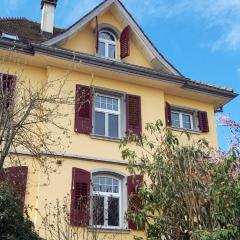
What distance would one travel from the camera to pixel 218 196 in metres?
8.95

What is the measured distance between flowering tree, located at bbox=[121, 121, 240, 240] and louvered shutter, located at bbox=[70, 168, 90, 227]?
6.51 ft

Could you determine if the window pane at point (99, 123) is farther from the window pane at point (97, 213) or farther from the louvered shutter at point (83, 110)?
the window pane at point (97, 213)

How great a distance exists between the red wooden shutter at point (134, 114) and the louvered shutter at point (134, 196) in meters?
1.80

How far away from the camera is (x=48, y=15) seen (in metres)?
17.4

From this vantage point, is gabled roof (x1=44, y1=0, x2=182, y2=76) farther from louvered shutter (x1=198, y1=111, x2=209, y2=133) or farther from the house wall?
louvered shutter (x1=198, y1=111, x2=209, y2=133)

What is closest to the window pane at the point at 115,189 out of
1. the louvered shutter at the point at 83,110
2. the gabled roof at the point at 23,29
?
the louvered shutter at the point at 83,110

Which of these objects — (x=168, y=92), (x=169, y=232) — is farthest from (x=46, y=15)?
(x=169, y=232)

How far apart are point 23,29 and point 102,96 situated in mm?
4174

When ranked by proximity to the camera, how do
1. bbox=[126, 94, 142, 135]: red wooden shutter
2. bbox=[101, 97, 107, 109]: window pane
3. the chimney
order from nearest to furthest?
bbox=[126, 94, 142, 135]: red wooden shutter
bbox=[101, 97, 107, 109]: window pane
the chimney

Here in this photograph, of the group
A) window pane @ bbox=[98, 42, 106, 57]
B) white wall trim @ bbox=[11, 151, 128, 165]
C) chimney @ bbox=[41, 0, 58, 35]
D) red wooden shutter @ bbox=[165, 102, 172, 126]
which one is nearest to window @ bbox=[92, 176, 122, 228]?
white wall trim @ bbox=[11, 151, 128, 165]

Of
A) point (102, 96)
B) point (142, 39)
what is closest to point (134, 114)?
point (102, 96)

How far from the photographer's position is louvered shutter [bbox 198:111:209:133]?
1689cm

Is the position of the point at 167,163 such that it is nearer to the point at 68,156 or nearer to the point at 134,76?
the point at 68,156

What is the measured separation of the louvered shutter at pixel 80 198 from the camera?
12.0 metres
